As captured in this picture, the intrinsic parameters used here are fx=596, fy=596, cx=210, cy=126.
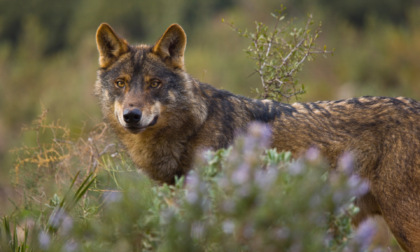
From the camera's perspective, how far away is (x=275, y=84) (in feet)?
22.0

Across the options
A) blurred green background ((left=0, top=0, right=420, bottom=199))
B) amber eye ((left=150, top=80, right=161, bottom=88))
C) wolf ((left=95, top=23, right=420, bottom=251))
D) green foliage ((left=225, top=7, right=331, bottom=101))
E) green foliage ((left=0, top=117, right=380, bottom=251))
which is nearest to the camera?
green foliage ((left=0, top=117, right=380, bottom=251))

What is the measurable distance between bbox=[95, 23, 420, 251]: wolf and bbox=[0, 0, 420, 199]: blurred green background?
10.8 meters

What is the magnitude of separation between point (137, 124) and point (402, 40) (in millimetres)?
20785

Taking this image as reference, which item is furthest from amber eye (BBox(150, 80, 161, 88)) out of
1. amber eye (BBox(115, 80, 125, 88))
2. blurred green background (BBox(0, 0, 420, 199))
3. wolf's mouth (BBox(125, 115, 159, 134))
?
blurred green background (BBox(0, 0, 420, 199))

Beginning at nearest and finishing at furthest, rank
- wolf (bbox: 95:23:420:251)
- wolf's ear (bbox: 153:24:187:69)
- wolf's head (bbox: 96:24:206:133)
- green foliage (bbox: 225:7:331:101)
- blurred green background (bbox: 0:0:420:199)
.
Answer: wolf's head (bbox: 96:24:206:133)
wolf (bbox: 95:23:420:251)
wolf's ear (bbox: 153:24:187:69)
green foliage (bbox: 225:7:331:101)
blurred green background (bbox: 0:0:420:199)

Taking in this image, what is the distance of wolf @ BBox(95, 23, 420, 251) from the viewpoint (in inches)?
196

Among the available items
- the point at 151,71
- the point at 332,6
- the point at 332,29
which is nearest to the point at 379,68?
the point at 332,29

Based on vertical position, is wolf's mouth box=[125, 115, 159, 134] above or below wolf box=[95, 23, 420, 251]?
below

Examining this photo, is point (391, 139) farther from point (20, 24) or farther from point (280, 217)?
point (20, 24)

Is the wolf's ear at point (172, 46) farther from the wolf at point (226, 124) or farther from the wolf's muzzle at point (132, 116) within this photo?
the wolf's muzzle at point (132, 116)

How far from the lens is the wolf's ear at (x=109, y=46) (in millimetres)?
5352

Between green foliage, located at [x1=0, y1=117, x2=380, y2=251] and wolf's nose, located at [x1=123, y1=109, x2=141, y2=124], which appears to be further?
wolf's nose, located at [x1=123, y1=109, x2=141, y2=124]

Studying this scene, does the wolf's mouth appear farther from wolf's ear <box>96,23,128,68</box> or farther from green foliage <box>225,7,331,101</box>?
green foliage <box>225,7,331,101</box>

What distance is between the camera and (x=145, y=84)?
5.04 meters
